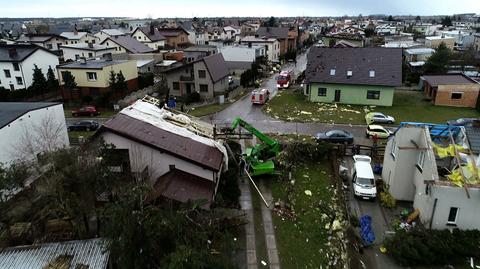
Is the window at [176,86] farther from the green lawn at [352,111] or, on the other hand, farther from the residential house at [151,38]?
the residential house at [151,38]

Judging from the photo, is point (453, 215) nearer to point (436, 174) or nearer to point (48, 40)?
point (436, 174)

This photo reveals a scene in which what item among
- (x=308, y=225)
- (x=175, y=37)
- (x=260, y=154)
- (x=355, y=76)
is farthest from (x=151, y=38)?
(x=308, y=225)

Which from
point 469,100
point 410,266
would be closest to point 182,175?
point 410,266

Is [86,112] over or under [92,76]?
under

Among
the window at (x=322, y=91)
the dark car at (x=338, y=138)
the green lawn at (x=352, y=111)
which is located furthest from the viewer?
the window at (x=322, y=91)

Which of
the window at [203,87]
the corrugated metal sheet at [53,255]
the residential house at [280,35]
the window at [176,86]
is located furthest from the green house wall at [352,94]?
the residential house at [280,35]
